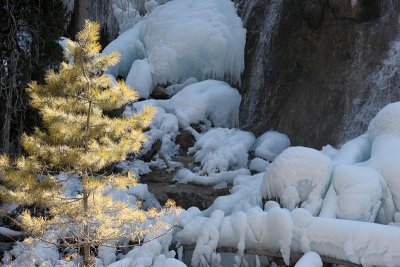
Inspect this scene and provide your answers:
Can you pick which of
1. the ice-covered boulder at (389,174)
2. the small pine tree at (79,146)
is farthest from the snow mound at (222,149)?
the small pine tree at (79,146)

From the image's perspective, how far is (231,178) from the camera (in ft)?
30.9

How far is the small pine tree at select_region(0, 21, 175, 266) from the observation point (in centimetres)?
464

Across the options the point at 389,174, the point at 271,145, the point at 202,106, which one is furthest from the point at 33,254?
the point at 202,106

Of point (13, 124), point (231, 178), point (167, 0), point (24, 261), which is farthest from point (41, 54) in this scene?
point (167, 0)

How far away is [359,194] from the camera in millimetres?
5578

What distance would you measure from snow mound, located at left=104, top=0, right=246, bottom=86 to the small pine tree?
313 inches

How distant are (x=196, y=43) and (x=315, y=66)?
3.63m

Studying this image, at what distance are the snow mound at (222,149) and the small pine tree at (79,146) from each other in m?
4.82

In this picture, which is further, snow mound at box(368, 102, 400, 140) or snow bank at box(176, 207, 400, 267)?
snow mound at box(368, 102, 400, 140)

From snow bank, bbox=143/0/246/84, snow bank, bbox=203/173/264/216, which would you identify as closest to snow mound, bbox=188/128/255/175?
snow bank, bbox=203/173/264/216

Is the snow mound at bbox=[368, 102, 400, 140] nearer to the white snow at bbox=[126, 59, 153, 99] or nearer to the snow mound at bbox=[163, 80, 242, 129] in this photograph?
the snow mound at bbox=[163, 80, 242, 129]

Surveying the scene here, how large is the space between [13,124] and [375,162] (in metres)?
5.21

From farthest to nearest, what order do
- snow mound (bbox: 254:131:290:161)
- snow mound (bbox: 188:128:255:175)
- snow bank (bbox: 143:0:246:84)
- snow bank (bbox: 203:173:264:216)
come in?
snow bank (bbox: 143:0:246:84) < snow mound (bbox: 254:131:290:161) < snow mound (bbox: 188:128:255:175) < snow bank (bbox: 203:173:264:216)

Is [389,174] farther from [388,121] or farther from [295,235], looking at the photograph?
[295,235]
